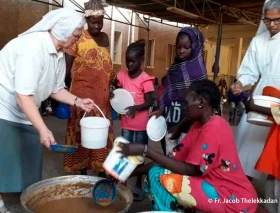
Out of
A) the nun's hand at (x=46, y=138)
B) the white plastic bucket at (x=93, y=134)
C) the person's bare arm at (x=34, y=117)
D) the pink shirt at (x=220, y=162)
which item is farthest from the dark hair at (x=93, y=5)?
the pink shirt at (x=220, y=162)

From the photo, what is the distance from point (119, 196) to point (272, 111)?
1.09 metres

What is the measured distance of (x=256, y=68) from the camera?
245 centimetres

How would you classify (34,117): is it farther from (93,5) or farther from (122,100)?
(93,5)

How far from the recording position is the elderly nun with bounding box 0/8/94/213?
1.69 metres

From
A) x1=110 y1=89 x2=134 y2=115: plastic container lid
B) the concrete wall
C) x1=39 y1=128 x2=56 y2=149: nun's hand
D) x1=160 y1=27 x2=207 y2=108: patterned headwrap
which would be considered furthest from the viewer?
the concrete wall

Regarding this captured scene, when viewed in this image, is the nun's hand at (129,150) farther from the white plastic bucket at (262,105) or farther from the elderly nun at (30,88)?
the white plastic bucket at (262,105)

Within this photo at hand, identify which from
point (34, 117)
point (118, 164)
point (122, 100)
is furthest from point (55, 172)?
point (118, 164)

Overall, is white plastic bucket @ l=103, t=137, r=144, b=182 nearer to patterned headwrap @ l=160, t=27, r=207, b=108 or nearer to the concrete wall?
patterned headwrap @ l=160, t=27, r=207, b=108

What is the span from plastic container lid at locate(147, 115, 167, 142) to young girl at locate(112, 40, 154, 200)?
0.73 ft

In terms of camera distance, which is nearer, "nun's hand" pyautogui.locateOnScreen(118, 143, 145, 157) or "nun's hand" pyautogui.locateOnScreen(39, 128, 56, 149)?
"nun's hand" pyautogui.locateOnScreen(118, 143, 145, 157)

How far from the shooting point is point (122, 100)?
8.71 feet

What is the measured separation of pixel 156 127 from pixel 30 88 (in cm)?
108

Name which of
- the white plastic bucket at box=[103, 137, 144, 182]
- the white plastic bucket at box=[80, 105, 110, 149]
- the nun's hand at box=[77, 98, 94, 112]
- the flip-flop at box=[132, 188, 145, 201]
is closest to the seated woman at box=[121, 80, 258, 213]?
the white plastic bucket at box=[103, 137, 144, 182]

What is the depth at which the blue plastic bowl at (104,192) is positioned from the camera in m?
1.93
